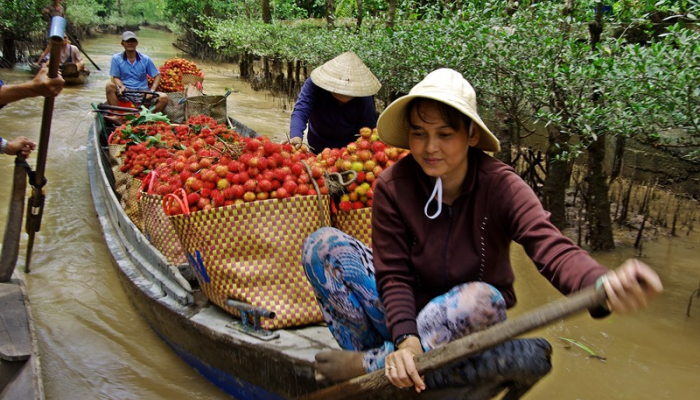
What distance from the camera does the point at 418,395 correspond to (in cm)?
180

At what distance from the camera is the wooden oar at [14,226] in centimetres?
347

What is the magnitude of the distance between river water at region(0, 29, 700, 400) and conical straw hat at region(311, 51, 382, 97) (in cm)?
212

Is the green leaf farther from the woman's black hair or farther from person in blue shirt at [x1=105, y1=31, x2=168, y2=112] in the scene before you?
person in blue shirt at [x1=105, y1=31, x2=168, y2=112]

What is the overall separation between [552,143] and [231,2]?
2098 cm

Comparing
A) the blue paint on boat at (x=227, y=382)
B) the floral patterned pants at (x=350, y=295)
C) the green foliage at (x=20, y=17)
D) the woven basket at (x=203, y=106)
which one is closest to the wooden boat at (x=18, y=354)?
the blue paint on boat at (x=227, y=382)

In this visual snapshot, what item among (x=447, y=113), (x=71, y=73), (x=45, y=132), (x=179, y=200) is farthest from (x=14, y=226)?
(x=71, y=73)

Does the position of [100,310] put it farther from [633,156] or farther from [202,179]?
[633,156]

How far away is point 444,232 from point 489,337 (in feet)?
1.60

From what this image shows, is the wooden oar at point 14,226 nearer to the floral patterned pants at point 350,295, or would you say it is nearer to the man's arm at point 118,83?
the floral patterned pants at point 350,295

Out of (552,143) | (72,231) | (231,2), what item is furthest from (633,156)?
(231,2)

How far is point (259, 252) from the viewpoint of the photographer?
2.77 m

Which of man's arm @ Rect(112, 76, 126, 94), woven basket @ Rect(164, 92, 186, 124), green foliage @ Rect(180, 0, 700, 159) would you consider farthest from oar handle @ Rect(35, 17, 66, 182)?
man's arm @ Rect(112, 76, 126, 94)

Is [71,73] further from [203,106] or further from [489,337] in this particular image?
[489,337]

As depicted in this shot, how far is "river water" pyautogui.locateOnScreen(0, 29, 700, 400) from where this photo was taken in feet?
11.3
